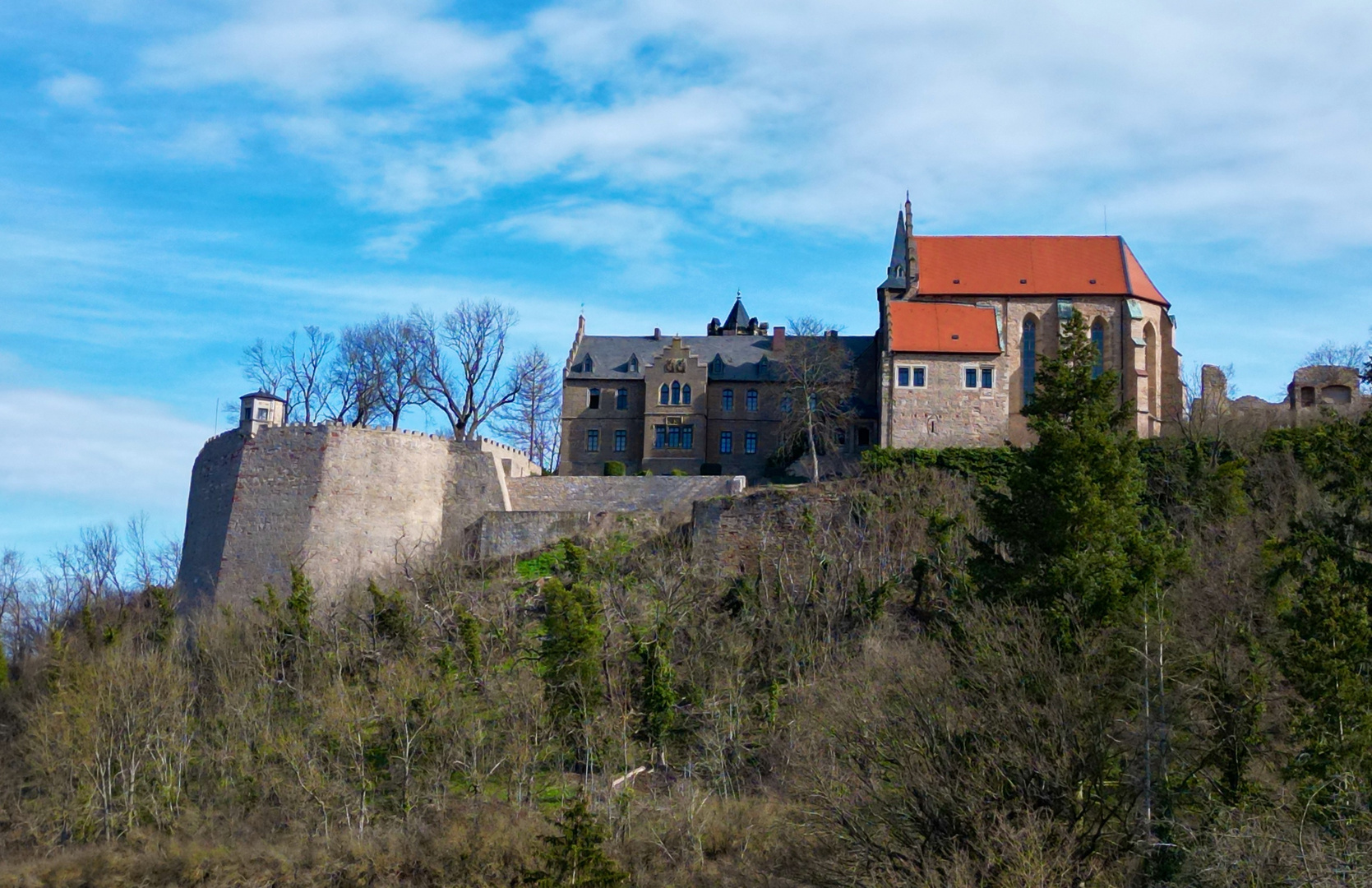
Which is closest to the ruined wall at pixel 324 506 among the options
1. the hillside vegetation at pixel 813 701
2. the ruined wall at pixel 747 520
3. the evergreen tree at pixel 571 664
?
the hillside vegetation at pixel 813 701

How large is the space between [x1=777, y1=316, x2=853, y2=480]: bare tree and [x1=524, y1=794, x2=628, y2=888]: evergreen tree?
2648 centimetres

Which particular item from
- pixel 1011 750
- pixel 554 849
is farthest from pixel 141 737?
pixel 1011 750

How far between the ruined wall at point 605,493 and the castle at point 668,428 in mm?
59

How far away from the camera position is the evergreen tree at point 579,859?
1253 inches

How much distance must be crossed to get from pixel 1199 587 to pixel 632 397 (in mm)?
32132

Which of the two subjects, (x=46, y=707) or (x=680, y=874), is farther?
(x=46, y=707)

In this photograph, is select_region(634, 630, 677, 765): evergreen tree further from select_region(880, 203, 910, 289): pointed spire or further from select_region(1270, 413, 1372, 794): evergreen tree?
select_region(880, 203, 910, 289): pointed spire

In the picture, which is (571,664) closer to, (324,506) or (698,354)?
(324,506)

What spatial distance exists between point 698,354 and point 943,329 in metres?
10.4

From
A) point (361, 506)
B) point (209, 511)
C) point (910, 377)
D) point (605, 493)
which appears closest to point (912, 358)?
point (910, 377)

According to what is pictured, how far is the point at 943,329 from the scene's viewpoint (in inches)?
2381

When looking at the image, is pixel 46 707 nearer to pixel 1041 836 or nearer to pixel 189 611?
pixel 189 611

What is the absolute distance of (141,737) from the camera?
40.7 meters

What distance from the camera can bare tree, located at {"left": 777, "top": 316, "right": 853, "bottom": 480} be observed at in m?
59.5
